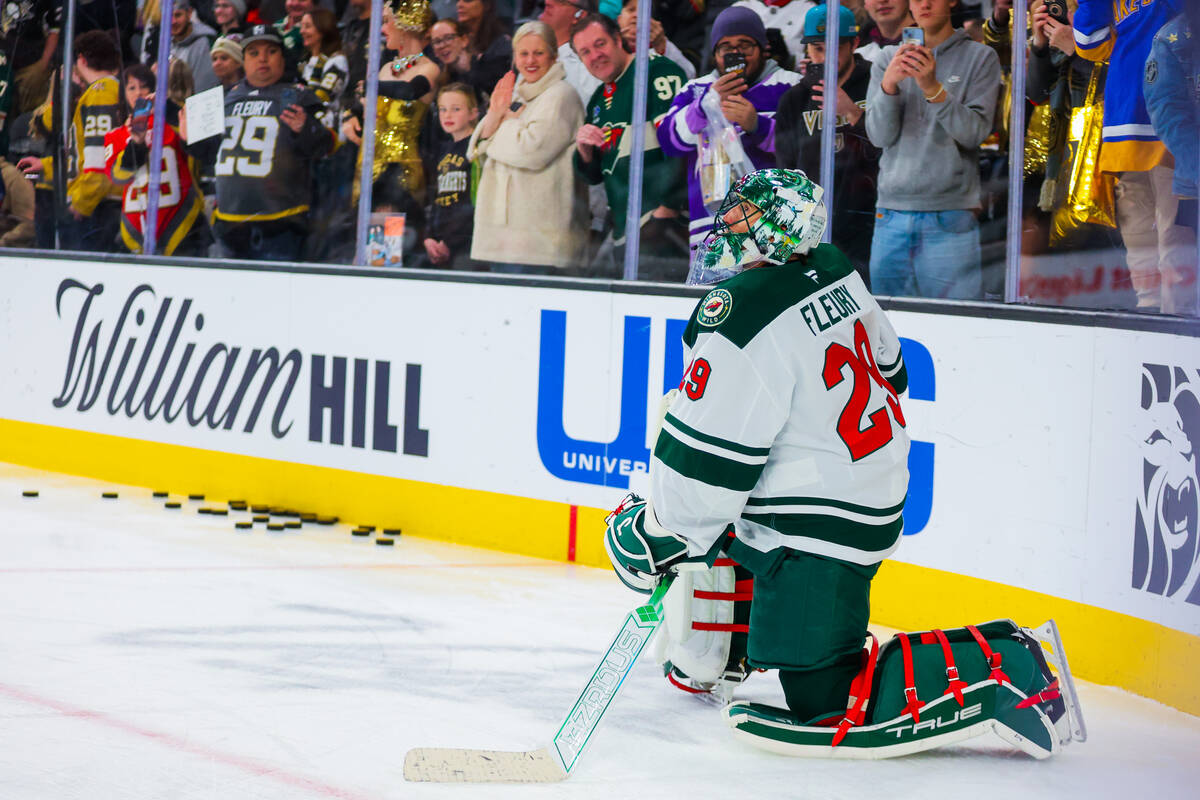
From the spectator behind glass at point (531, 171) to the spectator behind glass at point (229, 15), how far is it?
60.0 inches

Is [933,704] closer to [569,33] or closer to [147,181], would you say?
[569,33]

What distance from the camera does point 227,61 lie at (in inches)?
257

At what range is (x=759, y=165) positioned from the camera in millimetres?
4945

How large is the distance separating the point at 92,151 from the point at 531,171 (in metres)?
2.70

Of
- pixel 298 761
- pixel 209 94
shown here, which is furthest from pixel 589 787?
pixel 209 94

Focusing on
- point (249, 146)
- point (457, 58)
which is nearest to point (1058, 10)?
point (457, 58)

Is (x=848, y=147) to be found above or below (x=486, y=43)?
below

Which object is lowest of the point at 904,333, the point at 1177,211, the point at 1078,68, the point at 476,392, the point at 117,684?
the point at 117,684

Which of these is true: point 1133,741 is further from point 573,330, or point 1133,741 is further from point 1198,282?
point 573,330

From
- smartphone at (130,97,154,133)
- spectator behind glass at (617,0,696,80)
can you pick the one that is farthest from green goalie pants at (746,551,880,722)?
smartphone at (130,97,154,133)

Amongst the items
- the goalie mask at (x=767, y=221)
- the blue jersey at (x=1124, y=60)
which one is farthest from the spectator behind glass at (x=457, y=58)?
the goalie mask at (x=767, y=221)

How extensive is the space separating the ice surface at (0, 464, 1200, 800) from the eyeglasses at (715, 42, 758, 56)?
1873 millimetres

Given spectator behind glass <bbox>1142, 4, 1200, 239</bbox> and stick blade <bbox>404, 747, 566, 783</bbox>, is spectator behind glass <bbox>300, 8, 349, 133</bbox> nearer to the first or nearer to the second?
spectator behind glass <bbox>1142, 4, 1200, 239</bbox>

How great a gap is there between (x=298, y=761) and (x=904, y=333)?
7.26ft
